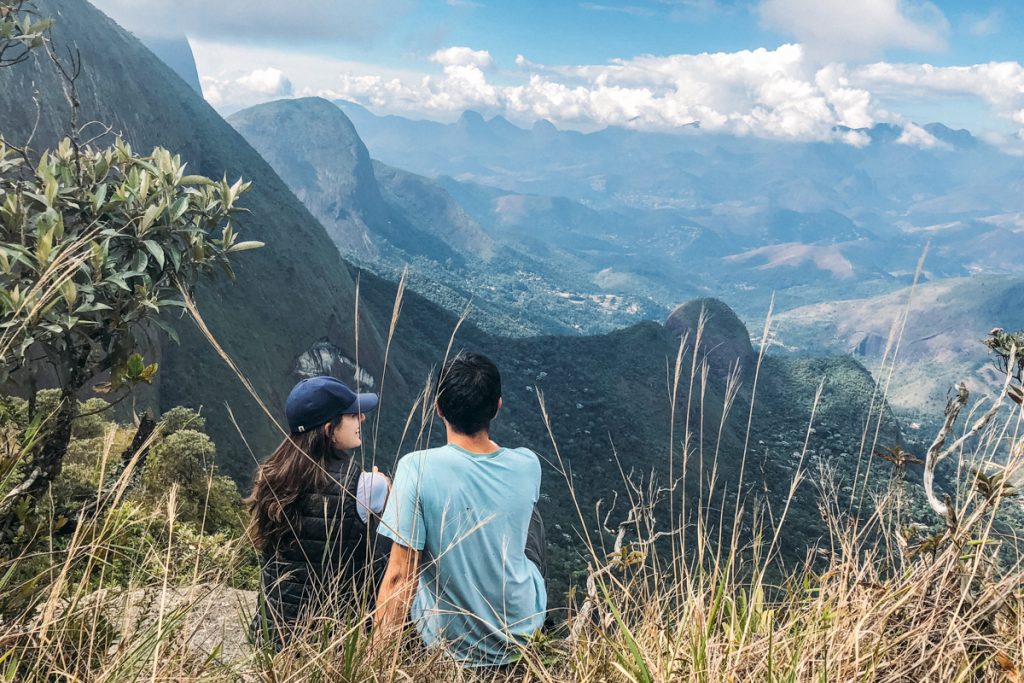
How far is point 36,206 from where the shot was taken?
3.69 meters

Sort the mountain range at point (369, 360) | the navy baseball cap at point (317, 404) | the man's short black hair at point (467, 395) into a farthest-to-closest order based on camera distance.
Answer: the mountain range at point (369, 360) < the navy baseball cap at point (317, 404) < the man's short black hair at point (467, 395)

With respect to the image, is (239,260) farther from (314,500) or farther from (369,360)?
(314,500)

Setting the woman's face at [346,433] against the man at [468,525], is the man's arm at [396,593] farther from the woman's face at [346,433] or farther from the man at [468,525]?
the woman's face at [346,433]

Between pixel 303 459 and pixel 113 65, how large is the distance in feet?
190

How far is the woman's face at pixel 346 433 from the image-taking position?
3473 millimetres

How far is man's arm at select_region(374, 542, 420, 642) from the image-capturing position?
235 cm

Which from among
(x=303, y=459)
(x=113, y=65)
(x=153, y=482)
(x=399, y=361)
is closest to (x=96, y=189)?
(x=303, y=459)

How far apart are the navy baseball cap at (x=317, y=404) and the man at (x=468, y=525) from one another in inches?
26.6

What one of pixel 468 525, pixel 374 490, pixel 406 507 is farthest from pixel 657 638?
pixel 374 490

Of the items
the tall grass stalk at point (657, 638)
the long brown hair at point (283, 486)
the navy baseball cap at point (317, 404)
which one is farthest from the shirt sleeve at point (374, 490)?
the tall grass stalk at point (657, 638)

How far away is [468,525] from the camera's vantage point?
287cm

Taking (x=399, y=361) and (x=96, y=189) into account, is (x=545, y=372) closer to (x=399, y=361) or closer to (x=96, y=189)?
(x=399, y=361)

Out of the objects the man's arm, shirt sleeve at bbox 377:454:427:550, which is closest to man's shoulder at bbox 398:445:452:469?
shirt sleeve at bbox 377:454:427:550

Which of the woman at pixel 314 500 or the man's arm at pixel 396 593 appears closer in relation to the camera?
the man's arm at pixel 396 593
